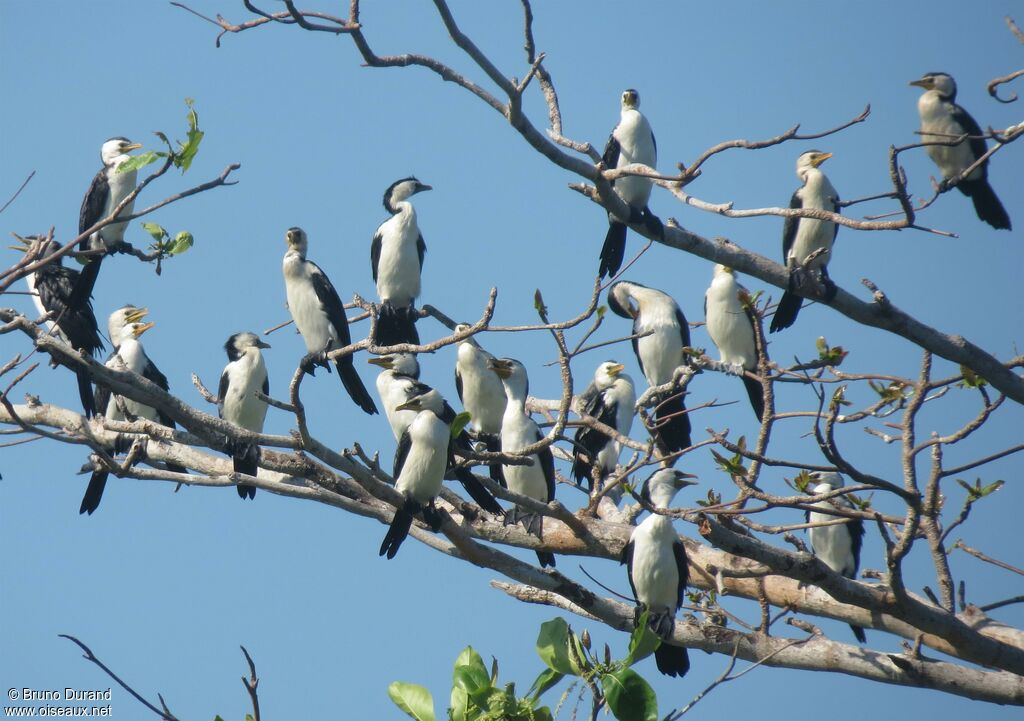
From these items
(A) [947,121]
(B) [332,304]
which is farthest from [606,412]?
(A) [947,121]

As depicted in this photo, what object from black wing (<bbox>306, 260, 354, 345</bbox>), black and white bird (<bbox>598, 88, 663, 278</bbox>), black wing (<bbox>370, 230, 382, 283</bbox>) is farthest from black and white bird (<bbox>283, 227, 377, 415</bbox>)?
black and white bird (<bbox>598, 88, 663, 278</bbox>)

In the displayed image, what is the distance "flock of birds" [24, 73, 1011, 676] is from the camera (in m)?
6.82

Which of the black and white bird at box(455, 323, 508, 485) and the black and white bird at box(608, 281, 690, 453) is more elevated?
the black and white bird at box(608, 281, 690, 453)

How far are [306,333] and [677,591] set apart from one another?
2917 mm

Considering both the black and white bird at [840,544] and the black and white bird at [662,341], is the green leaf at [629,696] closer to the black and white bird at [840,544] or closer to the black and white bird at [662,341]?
the black and white bird at [840,544]

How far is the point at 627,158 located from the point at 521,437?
1.88m

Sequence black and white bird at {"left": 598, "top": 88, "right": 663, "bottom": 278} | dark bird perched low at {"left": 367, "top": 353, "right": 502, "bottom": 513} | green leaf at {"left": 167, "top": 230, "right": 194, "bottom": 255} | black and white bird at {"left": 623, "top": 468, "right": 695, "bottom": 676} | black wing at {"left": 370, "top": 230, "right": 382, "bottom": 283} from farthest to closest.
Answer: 1. black wing at {"left": 370, "top": 230, "right": 382, "bottom": 283}
2. black and white bird at {"left": 598, "top": 88, "right": 663, "bottom": 278}
3. black and white bird at {"left": 623, "top": 468, "right": 695, "bottom": 676}
4. dark bird perched low at {"left": 367, "top": 353, "right": 502, "bottom": 513}
5. green leaf at {"left": 167, "top": 230, "right": 194, "bottom": 255}

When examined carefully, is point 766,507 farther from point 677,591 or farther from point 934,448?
point 677,591

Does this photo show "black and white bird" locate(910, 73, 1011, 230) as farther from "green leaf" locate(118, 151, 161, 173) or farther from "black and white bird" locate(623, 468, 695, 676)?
"green leaf" locate(118, 151, 161, 173)

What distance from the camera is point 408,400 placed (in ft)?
19.2

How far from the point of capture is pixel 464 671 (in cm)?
370

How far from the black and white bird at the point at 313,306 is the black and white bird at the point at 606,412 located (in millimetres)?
1349

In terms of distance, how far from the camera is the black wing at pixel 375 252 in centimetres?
804

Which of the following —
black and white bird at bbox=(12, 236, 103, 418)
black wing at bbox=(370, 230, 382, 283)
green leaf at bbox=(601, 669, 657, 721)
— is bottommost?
green leaf at bbox=(601, 669, 657, 721)
